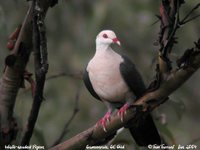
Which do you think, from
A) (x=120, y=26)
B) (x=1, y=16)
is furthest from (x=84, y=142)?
(x=120, y=26)

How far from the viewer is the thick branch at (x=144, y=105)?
227 cm

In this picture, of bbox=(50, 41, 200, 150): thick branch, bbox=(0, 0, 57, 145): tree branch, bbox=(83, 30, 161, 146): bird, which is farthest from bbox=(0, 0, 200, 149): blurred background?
bbox=(50, 41, 200, 150): thick branch

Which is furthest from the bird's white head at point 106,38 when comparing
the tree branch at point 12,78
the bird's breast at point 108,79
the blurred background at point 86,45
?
the blurred background at point 86,45

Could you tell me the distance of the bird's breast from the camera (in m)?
3.44

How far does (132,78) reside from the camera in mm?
3410

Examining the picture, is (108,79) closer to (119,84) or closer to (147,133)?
(119,84)

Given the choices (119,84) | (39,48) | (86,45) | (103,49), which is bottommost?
(86,45)

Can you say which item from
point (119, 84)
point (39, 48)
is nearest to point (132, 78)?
point (119, 84)

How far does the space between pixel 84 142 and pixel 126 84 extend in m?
0.92

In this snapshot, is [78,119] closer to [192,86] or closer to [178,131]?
[178,131]

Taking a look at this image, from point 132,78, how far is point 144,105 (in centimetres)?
98

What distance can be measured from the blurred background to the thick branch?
271cm

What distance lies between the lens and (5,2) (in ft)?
12.1

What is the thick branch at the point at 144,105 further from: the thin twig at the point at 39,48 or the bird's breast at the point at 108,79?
the bird's breast at the point at 108,79
